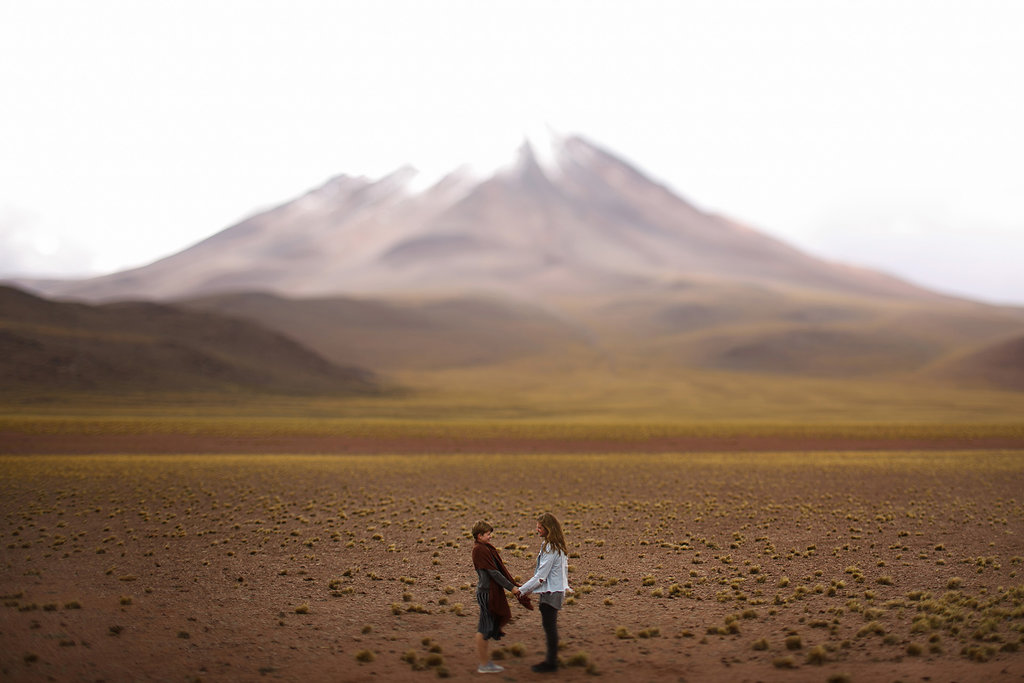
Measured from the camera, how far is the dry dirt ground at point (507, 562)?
1009 cm

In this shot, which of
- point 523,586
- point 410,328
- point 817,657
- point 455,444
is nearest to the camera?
point 523,586

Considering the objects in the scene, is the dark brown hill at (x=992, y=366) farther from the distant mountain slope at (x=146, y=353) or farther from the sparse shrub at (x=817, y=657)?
the sparse shrub at (x=817, y=657)

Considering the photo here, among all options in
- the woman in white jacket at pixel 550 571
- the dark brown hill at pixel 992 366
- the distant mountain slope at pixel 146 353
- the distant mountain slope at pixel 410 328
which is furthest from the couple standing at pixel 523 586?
the distant mountain slope at pixel 410 328

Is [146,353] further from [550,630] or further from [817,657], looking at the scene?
[817,657]

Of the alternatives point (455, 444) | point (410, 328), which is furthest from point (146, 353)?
point (410, 328)

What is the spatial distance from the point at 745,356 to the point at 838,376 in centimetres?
2035

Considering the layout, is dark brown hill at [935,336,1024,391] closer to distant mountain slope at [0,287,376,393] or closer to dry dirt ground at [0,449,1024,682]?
distant mountain slope at [0,287,376,393]

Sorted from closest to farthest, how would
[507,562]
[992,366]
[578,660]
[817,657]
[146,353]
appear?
[817,657] → [578,660] → [507,562] → [146,353] → [992,366]

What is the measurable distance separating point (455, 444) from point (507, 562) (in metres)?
22.0

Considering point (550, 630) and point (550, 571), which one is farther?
point (550, 630)

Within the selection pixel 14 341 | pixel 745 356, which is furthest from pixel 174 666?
pixel 745 356

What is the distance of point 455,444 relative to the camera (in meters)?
37.8

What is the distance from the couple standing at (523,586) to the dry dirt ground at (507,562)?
2.39ft

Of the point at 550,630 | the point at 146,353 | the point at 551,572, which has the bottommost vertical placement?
the point at 550,630
